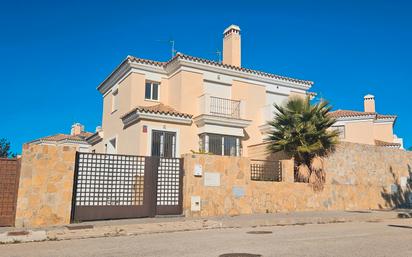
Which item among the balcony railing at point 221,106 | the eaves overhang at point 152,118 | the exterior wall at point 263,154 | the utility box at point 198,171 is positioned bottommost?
the utility box at point 198,171

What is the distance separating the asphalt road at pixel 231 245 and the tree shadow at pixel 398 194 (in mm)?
10825

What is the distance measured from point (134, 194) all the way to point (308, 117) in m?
8.81

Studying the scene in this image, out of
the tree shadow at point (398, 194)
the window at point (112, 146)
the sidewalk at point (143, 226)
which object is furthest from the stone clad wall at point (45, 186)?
the tree shadow at point (398, 194)

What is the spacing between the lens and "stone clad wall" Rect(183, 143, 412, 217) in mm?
13523

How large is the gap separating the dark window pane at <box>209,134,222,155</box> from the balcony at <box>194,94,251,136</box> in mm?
483

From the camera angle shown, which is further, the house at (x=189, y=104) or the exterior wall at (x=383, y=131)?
the exterior wall at (x=383, y=131)

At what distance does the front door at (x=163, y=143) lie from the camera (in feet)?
62.8

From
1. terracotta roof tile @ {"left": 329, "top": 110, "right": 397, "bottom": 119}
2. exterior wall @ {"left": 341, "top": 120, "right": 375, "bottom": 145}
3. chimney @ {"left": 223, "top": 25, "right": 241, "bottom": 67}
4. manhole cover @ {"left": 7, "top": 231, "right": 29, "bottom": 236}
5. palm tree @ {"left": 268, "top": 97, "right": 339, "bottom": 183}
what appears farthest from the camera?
terracotta roof tile @ {"left": 329, "top": 110, "right": 397, "bottom": 119}

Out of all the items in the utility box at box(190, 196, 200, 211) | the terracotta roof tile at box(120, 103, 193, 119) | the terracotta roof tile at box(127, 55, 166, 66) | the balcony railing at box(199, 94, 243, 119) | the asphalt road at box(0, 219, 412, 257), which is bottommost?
the asphalt road at box(0, 219, 412, 257)

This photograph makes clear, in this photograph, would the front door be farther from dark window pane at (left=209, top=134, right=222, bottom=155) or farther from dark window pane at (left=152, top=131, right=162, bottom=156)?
dark window pane at (left=209, top=134, right=222, bottom=155)

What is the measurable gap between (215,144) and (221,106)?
225 centimetres

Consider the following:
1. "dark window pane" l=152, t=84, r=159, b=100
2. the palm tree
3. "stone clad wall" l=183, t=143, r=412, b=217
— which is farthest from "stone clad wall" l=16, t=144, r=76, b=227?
"dark window pane" l=152, t=84, r=159, b=100

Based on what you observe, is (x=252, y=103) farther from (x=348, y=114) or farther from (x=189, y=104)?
(x=348, y=114)

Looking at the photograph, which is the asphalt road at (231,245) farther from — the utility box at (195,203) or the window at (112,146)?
the window at (112,146)
